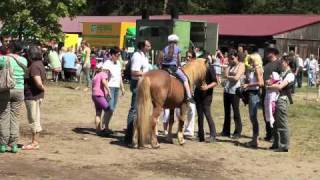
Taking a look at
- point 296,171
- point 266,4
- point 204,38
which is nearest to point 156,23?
point 204,38

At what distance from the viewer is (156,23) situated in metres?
35.9

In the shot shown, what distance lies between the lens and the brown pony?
401 inches

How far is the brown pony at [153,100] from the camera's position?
1019 centimetres

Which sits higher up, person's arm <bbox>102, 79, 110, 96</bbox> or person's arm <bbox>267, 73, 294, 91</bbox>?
person's arm <bbox>267, 73, 294, 91</bbox>

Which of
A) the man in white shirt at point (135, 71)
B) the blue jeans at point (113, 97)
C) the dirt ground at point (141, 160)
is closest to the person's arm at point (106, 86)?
the blue jeans at point (113, 97)

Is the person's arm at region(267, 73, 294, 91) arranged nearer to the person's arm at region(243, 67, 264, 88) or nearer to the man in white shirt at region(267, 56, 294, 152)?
the man in white shirt at region(267, 56, 294, 152)

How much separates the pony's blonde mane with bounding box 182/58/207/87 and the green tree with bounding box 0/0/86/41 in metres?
15.0

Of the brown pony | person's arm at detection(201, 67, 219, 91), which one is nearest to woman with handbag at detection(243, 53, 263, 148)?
person's arm at detection(201, 67, 219, 91)

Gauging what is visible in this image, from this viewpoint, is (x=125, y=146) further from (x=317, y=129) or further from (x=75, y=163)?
(x=317, y=129)

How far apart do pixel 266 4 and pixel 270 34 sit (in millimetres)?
28895

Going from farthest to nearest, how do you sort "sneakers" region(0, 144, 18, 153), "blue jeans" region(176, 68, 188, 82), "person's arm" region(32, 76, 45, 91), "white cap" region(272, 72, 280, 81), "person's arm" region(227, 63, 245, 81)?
"person's arm" region(227, 63, 245, 81) < "white cap" region(272, 72, 280, 81) < "blue jeans" region(176, 68, 188, 82) < "person's arm" region(32, 76, 45, 91) < "sneakers" region(0, 144, 18, 153)

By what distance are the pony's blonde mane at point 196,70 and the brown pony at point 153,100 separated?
0.46ft

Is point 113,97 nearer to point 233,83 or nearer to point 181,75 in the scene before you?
point 181,75

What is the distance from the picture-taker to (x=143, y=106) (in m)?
10.2
